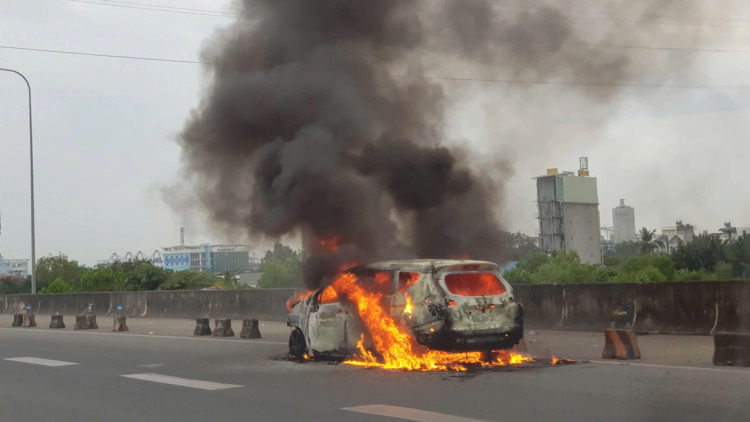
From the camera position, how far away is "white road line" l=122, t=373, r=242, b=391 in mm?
10297

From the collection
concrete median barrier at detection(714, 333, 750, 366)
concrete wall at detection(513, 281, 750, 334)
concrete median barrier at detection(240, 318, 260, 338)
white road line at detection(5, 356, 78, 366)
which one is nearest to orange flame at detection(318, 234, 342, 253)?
concrete median barrier at detection(240, 318, 260, 338)

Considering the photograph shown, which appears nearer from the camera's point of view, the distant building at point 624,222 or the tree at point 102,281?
the distant building at point 624,222

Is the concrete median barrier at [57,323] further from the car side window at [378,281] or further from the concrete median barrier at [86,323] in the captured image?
the car side window at [378,281]

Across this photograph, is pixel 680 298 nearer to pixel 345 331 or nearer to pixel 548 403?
pixel 345 331

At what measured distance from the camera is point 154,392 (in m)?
10.0

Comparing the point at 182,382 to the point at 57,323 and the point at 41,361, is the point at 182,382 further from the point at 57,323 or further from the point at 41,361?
the point at 57,323

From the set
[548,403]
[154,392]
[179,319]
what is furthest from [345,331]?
[179,319]

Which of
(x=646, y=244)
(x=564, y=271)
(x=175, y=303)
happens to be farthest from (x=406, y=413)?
(x=646, y=244)

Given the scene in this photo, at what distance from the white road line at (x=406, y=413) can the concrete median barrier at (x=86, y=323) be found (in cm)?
1743

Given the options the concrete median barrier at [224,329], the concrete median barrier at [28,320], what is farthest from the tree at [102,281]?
the concrete median barrier at [224,329]

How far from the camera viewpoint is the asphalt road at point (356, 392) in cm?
802

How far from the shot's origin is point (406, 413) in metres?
8.06

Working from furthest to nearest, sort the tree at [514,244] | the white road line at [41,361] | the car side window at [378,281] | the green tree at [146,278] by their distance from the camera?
the green tree at [146,278] < the tree at [514,244] < the white road line at [41,361] < the car side window at [378,281]

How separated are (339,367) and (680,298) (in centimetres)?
657
